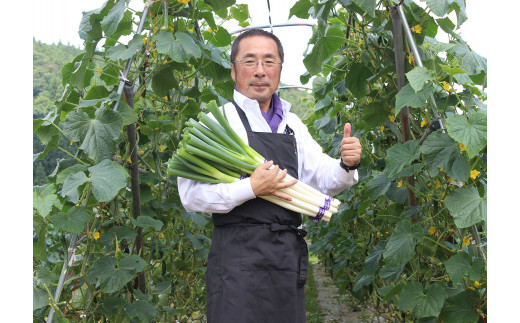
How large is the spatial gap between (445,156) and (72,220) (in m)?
1.32

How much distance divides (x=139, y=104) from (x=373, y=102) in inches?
47.0

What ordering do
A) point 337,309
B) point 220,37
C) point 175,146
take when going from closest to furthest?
point 175,146
point 220,37
point 337,309

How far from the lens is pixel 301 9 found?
2670 millimetres

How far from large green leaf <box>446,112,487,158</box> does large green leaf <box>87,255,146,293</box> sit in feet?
4.21

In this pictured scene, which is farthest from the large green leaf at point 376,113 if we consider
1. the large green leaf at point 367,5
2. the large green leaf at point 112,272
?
the large green leaf at point 112,272

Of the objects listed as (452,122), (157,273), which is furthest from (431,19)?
(157,273)

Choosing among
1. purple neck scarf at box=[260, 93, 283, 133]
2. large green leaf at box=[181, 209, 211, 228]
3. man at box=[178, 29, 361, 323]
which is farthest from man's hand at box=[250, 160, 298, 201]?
large green leaf at box=[181, 209, 211, 228]

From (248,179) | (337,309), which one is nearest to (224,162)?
(248,179)

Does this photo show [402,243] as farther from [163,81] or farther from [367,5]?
[163,81]

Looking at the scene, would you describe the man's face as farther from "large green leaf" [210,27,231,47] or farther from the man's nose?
"large green leaf" [210,27,231,47]

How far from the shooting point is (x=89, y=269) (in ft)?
7.51

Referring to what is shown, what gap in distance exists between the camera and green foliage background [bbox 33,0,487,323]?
1.87 m

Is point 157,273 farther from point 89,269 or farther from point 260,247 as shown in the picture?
point 260,247

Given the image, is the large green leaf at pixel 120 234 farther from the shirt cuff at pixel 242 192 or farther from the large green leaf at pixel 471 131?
the large green leaf at pixel 471 131
